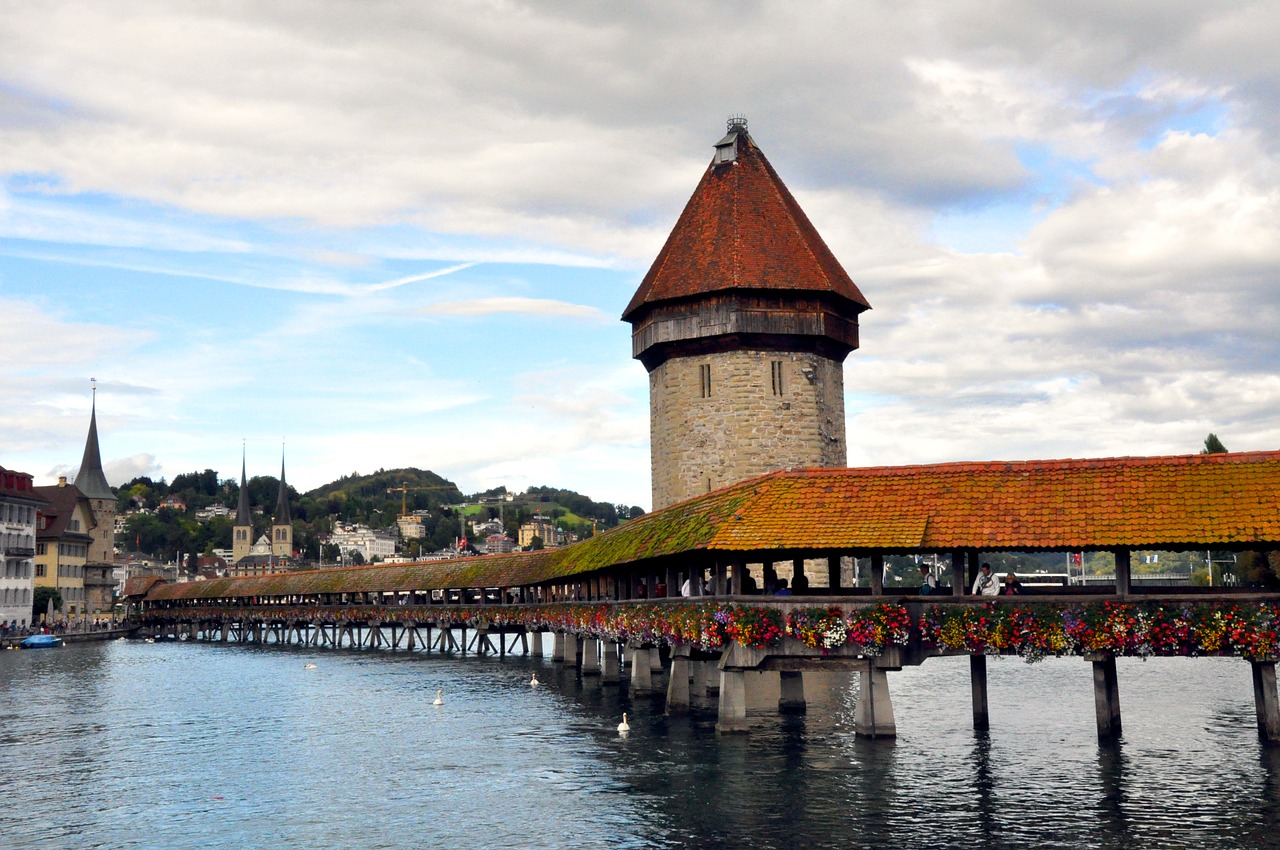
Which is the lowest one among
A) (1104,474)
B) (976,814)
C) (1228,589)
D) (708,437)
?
(976,814)

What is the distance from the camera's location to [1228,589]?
2488 centimetres

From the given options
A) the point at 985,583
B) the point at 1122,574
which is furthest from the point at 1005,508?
the point at 985,583

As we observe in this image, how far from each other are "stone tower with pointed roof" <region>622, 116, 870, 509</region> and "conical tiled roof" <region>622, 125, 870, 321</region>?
0.18 feet

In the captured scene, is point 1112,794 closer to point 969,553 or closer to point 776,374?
point 969,553

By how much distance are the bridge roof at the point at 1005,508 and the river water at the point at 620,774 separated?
169 inches

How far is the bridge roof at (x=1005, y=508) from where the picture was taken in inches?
960

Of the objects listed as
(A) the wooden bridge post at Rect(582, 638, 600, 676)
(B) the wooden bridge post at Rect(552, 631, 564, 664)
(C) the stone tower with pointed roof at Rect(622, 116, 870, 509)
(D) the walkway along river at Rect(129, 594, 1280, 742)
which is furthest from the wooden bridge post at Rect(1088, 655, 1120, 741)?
(B) the wooden bridge post at Rect(552, 631, 564, 664)

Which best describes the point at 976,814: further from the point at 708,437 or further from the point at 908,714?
the point at 708,437

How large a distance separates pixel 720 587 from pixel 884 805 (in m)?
7.24

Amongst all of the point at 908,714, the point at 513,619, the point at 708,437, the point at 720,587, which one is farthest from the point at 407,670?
the point at 720,587

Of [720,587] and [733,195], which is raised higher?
[733,195]

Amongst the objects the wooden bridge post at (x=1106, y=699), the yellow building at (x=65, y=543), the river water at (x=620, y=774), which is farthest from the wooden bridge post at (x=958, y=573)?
the yellow building at (x=65, y=543)

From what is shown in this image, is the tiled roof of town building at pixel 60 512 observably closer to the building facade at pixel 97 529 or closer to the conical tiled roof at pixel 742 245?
the building facade at pixel 97 529

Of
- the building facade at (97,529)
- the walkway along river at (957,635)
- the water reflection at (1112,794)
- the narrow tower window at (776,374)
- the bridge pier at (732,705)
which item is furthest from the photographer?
the building facade at (97,529)
